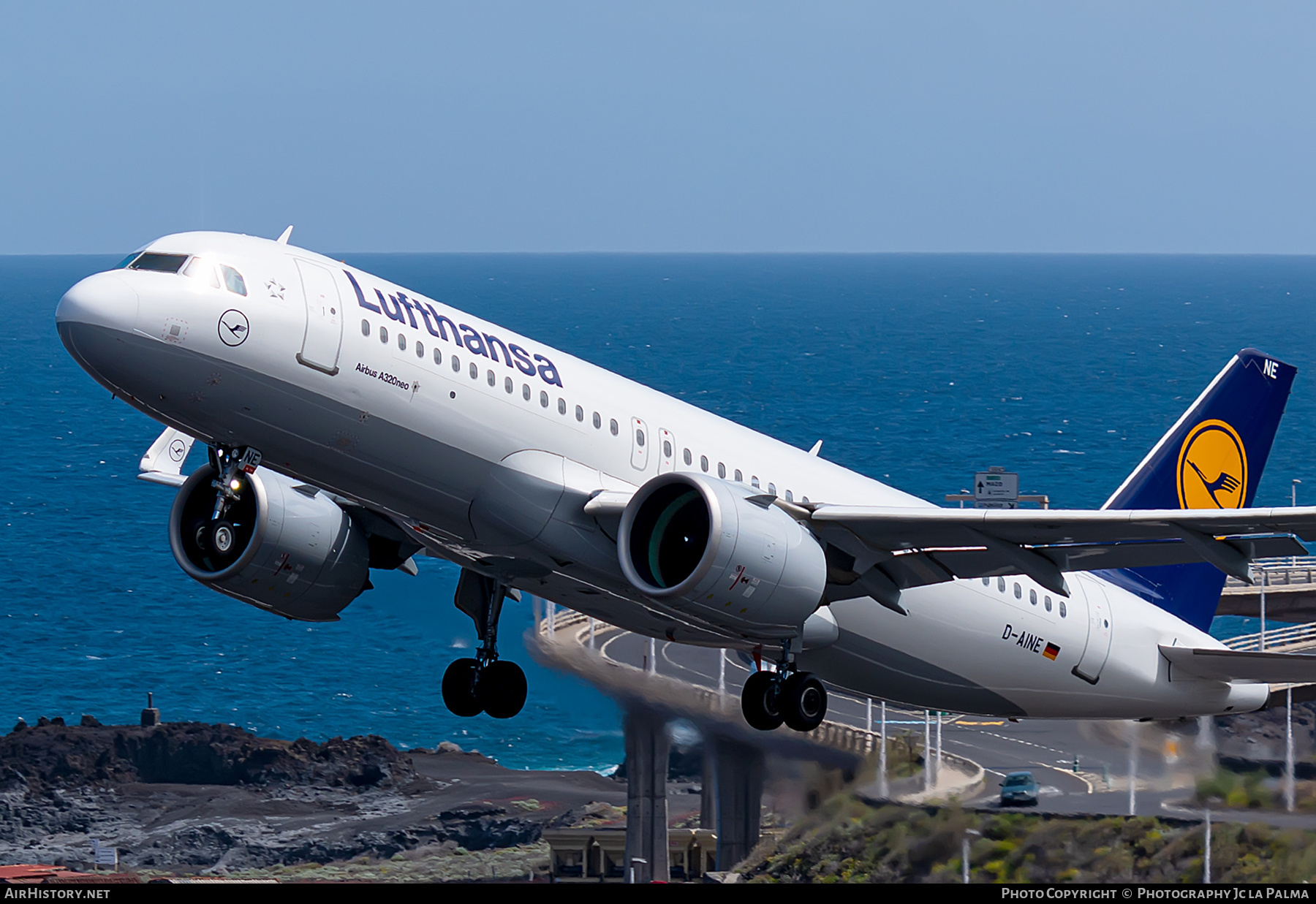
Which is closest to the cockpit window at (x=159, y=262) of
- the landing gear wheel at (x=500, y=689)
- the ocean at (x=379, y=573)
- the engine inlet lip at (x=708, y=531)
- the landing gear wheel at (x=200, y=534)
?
the landing gear wheel at (x=200, y=534)

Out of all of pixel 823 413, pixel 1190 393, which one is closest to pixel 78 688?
pixel 823 413

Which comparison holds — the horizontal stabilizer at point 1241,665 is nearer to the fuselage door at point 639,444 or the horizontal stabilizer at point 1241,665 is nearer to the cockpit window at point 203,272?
the fuselage door at point 639,444

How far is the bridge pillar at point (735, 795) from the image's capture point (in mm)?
52344

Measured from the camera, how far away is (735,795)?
56.4 metres

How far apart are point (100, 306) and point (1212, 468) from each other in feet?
79.2

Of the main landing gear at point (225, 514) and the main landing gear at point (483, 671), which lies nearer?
the main landing gear at point (225, 514)

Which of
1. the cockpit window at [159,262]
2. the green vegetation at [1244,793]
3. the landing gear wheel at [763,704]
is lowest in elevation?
the green vegetation at [1244,793]

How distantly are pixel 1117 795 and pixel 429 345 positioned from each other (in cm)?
4054

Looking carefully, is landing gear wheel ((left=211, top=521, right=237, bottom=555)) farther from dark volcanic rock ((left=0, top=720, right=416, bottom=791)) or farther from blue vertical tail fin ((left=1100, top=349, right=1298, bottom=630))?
dark volcanic rock ((left=0, top=720, right=416, bottom=791))

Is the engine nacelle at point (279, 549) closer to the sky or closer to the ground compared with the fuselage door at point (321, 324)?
closer to the ground

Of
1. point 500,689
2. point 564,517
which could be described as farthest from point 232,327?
point 500,689

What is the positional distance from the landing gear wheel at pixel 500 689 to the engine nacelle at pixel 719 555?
5.34 meters

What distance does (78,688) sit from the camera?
91688 millimetres

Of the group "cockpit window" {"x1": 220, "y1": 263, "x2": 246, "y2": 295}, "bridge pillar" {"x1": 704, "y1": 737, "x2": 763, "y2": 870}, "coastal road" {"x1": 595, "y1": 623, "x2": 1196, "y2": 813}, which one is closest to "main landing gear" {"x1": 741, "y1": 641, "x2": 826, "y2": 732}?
"cockpit window" {"x1": 220, "y1": 263, "x2": 246, "y2": 295}
